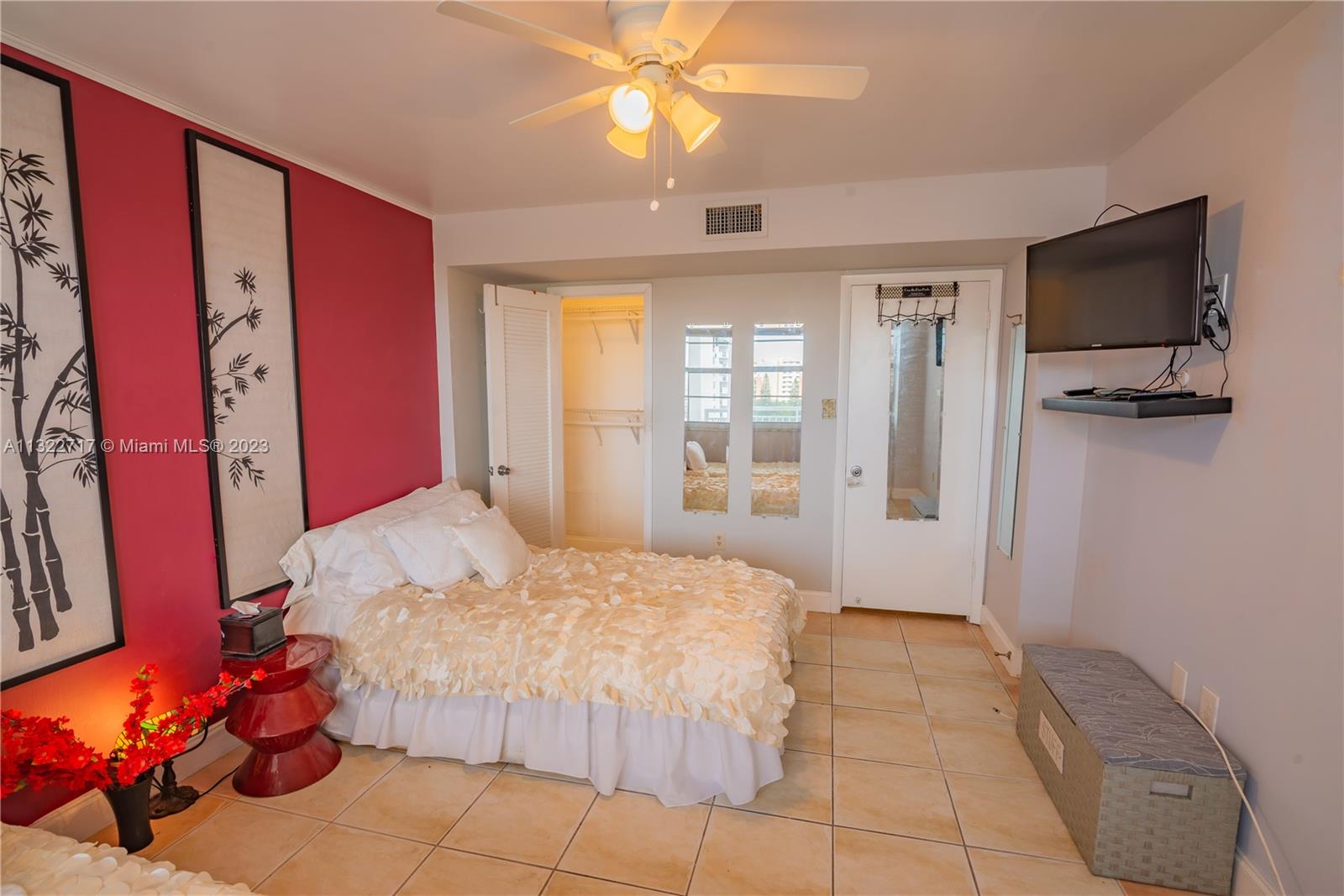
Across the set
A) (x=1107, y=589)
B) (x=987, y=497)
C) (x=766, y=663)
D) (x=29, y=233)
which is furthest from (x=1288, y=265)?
(x=29, y=233)

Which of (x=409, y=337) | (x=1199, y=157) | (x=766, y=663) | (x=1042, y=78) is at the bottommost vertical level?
(x=766, y=663)

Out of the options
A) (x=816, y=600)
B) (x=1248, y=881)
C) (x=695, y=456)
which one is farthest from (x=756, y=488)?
(x=1248, y=881)

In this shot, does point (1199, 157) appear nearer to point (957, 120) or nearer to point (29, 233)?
point (957, 120)

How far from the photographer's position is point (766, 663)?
2.11m

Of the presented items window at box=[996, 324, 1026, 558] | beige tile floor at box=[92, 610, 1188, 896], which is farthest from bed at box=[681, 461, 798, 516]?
beige tile floor at box=[92, 610, 1188, 896]

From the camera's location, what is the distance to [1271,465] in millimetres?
1664

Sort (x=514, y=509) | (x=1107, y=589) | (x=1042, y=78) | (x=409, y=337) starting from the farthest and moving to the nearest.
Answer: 1. (x=514, y=509)
2. (x=409, y=337)
3. (x=1107, y=589)
4. (x=1042, y=78)

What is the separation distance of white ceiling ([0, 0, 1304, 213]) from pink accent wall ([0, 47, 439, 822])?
7.9 inches

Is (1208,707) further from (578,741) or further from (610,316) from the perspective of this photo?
(610,316)

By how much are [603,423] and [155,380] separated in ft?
10.6

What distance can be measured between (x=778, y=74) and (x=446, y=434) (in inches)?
114

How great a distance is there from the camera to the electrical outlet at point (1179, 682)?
2.02 metres

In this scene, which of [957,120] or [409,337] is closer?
[957,120]

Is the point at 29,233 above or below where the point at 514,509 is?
above
